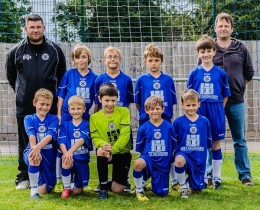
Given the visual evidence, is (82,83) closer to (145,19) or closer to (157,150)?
(157,150)

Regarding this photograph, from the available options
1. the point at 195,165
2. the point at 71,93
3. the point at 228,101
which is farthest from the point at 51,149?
the point at 228,101

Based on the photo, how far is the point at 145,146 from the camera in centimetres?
591

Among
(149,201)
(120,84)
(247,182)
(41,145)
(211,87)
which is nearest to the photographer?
(149,201)

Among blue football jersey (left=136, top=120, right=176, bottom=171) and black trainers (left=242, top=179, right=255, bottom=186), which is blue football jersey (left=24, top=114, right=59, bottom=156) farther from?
black trainers (left=242, top=179, right=255, bottom=186)

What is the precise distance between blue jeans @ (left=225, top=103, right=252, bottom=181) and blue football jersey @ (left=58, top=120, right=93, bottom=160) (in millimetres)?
1814

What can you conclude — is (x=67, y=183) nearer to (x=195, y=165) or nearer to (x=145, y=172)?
(x=145, y=172)

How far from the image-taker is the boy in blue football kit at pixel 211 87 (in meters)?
6.13

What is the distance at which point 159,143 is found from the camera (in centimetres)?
586

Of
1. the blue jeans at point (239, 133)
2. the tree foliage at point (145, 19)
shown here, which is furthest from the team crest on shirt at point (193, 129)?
the tree foliage at point (145, 19)

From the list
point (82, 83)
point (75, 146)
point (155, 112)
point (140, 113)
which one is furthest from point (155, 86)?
point (75, 146)

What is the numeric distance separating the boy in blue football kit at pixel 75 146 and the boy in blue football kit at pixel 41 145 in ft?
0.48

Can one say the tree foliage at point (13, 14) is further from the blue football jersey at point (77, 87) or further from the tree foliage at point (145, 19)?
the blue football jersey at point (77, 87)

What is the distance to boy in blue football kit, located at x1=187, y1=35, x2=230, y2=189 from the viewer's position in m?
6.13

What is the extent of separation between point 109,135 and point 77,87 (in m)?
0.77
